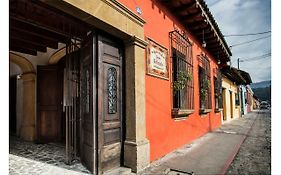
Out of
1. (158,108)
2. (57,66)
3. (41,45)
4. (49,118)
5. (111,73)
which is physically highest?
(41,45)

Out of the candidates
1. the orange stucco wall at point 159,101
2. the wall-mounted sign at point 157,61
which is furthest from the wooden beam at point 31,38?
the wall-mounted sign at point 157,61

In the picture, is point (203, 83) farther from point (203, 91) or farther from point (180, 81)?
point (180, 81)

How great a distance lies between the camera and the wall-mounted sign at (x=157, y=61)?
4201 mm

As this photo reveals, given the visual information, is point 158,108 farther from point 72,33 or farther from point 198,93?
point 198,93

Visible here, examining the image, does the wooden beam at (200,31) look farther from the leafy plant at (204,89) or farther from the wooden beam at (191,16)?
the leafy plant at (204,89)

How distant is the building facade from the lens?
3.33m

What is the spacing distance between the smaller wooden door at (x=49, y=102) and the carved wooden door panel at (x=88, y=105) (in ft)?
9.26

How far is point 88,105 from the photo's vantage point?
3.57 m

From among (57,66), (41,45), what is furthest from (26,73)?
(41,45)

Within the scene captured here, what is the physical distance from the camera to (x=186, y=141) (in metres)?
5.95

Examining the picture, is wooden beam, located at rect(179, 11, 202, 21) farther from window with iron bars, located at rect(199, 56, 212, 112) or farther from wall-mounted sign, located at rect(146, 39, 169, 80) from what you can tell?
window with iron bars, located at rect(199, 56, 212, 112)

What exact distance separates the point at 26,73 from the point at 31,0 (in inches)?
173

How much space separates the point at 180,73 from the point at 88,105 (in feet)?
9.17

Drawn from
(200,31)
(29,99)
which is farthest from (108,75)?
(200,31)
